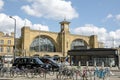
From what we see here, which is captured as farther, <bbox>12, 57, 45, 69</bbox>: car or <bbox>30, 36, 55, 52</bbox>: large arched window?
<bbox>30, 36, 55, 52</bbox>: large arched window

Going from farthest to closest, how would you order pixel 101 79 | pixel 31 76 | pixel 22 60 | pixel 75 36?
pixel 75 36 < pixel 22 60 < pixel 31 76 < pixel 101 79

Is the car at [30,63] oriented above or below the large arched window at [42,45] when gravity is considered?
below

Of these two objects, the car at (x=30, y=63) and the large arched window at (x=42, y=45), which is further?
the large arched window at (x=42, y=45)

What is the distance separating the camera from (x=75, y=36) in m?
132

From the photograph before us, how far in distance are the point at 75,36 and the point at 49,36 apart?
53.8ft

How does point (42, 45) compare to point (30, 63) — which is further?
point (42, 45)

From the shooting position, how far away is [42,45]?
391ft

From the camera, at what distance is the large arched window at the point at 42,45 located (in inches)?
4572

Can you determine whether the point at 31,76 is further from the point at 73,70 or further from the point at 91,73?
the point at 91,73

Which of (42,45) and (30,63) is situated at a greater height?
(42,45)

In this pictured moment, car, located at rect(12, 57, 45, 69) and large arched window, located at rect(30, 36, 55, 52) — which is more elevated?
large arched window, located at rect(30, 36, 55, 52)

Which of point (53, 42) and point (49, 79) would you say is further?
point (53, 42)

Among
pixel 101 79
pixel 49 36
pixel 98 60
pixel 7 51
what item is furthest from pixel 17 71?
pixel 49 36

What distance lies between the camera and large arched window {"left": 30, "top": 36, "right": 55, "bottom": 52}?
116125 mm
